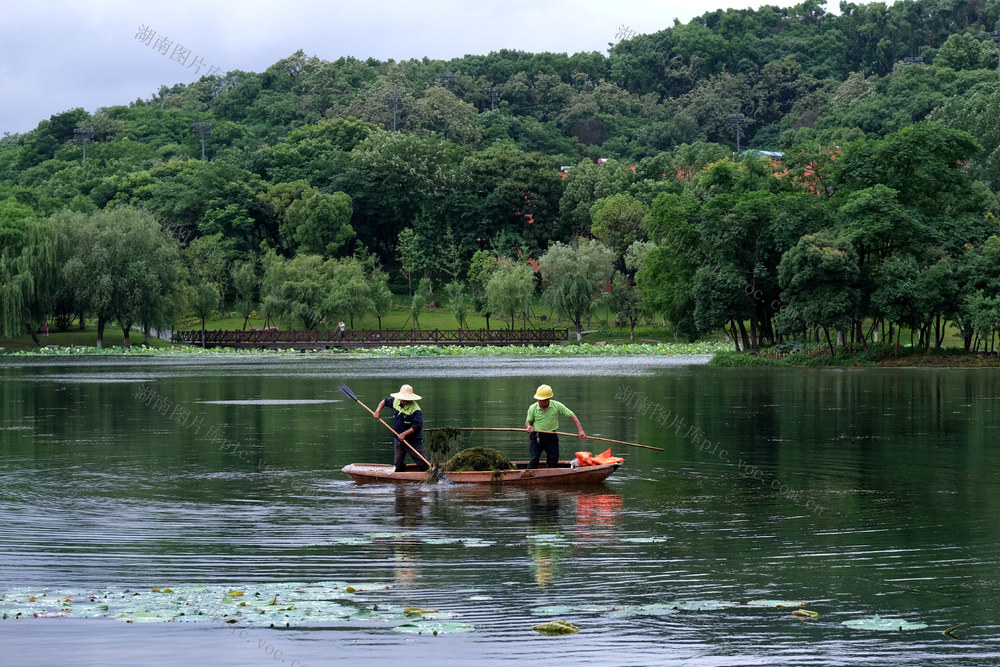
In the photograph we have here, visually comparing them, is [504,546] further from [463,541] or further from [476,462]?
[476,462]

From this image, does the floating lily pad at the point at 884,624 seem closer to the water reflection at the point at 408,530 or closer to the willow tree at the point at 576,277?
the water reflection at the point at 408,530

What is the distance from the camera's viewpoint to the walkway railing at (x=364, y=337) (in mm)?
105562

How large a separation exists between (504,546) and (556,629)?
14.9ft

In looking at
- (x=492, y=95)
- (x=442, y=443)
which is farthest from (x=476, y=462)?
(x=492, y=95)

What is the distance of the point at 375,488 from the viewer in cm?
2134

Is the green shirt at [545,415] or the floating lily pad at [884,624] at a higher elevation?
the green shirt at [545,415]

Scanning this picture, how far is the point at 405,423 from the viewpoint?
850 inches

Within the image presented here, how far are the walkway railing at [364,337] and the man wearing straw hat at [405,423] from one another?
273ft

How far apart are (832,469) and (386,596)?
13.7 meters

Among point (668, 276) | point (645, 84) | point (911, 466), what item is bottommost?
point (911, 466)

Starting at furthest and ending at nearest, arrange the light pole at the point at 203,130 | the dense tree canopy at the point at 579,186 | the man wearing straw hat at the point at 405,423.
Answer: 1. the light pole at the point at 203,130
2. the dense tree canopy at the point at 579,186
3. the man wearing straw hat at the point at 405,423

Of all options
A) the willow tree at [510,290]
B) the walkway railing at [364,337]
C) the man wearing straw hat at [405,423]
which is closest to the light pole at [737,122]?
the willow tree at [510,290]

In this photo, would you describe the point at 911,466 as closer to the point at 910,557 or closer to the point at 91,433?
the point at 910,557

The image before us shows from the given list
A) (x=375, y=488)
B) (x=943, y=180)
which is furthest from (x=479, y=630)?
(x=943, y=180)
